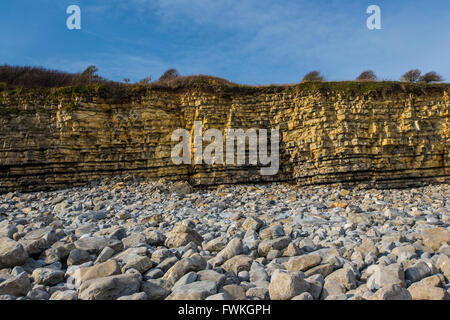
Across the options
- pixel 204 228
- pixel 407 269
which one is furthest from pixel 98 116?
pixel 407 269

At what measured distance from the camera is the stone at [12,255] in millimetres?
3698

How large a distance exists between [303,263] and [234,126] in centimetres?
1073

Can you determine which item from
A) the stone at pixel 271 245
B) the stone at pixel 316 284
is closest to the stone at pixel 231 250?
the stone at pixel 271 245

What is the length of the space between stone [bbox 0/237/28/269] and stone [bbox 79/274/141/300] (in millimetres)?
1444

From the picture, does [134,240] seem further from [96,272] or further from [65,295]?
[65,295]

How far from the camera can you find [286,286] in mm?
2848

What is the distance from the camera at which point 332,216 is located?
22.9ft

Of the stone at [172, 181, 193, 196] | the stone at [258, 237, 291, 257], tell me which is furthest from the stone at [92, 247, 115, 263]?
the stone at [172, 181, 193, 196]

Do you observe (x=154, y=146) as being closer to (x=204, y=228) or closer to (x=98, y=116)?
(x=98, y=116)

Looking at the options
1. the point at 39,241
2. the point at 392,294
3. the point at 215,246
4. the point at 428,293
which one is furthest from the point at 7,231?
the point at 428,293

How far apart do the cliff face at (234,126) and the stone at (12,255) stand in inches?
382

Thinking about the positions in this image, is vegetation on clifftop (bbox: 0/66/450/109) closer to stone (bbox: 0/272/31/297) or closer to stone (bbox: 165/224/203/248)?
stone (bbox: 165/224/203/248)

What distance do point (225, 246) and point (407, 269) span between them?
240cm

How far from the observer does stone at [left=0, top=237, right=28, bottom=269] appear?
146 inches
